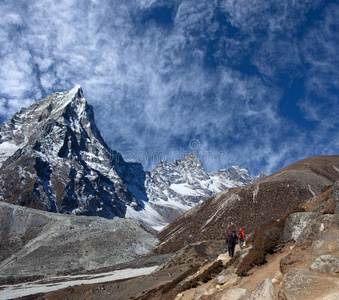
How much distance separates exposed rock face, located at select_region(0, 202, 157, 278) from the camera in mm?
80125

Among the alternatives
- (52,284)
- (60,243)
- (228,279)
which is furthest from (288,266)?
(60,243)

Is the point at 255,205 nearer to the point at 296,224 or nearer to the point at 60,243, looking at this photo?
the point at 60,243

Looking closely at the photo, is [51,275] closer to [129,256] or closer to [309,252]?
[129,256]

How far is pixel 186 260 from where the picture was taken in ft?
176

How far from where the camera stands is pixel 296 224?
1572 centimetres

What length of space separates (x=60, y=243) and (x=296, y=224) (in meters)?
89.1

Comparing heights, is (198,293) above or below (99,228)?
below

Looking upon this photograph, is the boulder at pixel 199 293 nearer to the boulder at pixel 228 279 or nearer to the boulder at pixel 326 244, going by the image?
the boulder at pixel 228 279

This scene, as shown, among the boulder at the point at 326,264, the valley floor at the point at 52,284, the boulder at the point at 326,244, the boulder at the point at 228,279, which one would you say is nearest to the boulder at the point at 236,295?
the boulder at the point at 228,279

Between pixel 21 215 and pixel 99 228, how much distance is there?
118 feet

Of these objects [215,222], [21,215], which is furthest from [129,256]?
[21,215]

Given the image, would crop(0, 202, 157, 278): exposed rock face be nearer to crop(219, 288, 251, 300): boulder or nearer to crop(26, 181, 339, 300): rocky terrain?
crop(26, 181, 339, 300): rocky terrain

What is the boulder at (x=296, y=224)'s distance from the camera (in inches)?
603

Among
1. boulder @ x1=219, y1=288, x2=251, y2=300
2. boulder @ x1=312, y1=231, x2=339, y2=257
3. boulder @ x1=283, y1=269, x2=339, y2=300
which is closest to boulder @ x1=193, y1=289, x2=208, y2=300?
boulder @ x1=219, y1=288, x2=251, y2=300
